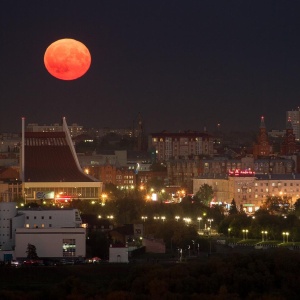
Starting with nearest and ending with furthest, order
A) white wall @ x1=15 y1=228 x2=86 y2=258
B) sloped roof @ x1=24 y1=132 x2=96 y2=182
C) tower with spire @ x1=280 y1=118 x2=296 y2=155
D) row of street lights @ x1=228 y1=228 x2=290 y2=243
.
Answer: white wall @ x1=15 y1=228 x2=86 y2=258 < row of street lights @ x1=228 y1=228 x2=290 y2=243 < sloped roof @ x1=24 y1=132 x2=96 y2=182 < tower with spire @ x1=280 y1=118 x2=296 y2=155

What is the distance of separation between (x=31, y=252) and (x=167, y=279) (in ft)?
13.5

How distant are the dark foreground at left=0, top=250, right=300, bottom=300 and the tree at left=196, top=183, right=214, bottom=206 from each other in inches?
754

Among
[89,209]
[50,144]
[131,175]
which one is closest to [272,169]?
[131,175]

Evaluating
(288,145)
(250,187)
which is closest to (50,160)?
(250,187)

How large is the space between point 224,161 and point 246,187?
8.45m

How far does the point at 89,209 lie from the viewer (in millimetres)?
37344

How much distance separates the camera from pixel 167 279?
949 inches

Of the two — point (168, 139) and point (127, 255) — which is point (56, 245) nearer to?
point (127, 255)

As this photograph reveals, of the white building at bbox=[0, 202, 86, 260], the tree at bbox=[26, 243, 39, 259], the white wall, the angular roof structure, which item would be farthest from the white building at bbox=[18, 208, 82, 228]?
the angular roof structure

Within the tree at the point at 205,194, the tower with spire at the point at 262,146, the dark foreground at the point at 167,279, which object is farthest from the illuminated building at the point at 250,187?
the dark foreground at the point at 167,279

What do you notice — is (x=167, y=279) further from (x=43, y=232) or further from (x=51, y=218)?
(x=51, y=218)

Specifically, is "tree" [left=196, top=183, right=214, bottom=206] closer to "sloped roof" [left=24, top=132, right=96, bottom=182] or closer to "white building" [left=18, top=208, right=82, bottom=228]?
"sloped roof" [left=24, top=132, right=96, bottom=182]

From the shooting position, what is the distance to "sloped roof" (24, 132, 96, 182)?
44.2 metres

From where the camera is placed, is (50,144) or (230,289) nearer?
(230,289)
